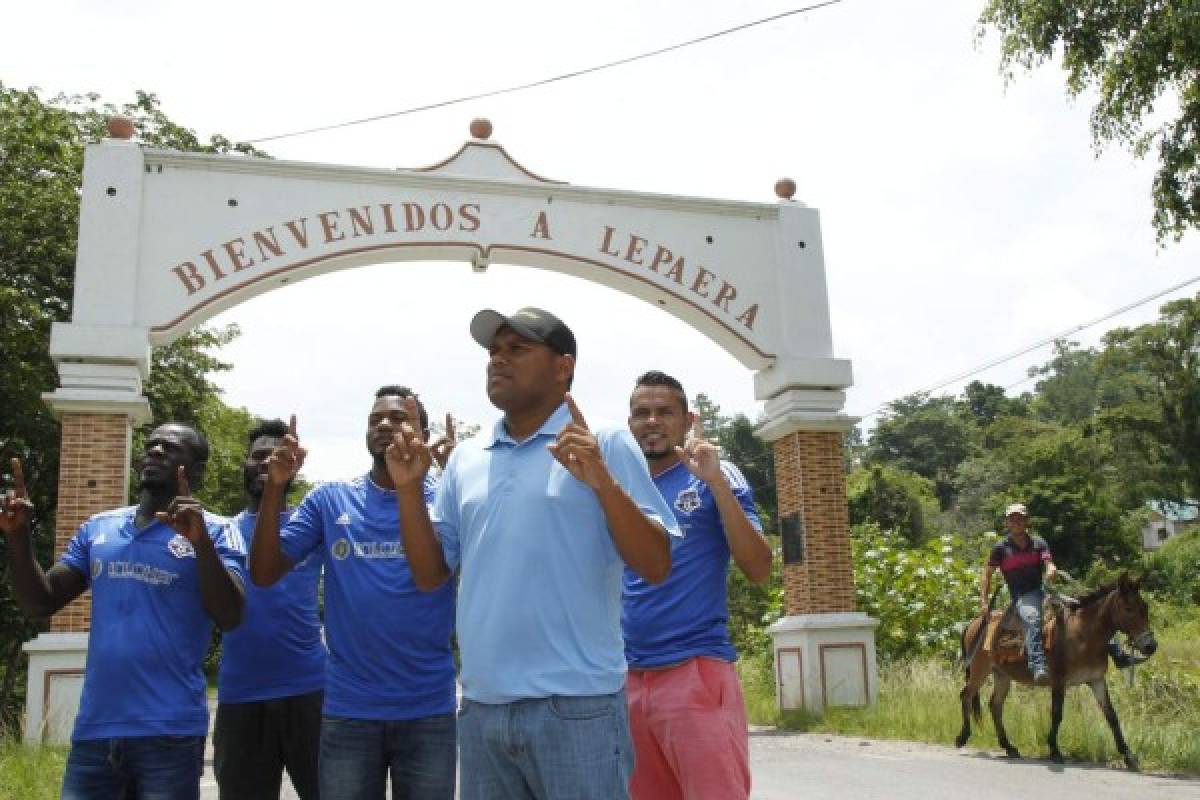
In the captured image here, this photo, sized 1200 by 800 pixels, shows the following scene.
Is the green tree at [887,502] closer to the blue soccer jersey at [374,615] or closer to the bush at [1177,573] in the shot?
the bush at [1177,573]

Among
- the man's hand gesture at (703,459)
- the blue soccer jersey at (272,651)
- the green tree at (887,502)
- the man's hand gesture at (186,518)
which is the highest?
the green tree at (887,502)

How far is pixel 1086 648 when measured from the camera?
9.02 metres

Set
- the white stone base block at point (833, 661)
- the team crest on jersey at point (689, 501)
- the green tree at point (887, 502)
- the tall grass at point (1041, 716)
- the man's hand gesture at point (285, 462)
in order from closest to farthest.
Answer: the man's hand gesture at point (285, 462) < the team crest on jersey at point (689, 501) < the tall grass at point (1041, 716) < the white stone base block at point (833, 661) < the green tree at point (887, 502)

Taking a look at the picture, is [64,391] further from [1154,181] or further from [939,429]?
[939,429]

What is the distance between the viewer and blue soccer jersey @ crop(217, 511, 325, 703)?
437cm

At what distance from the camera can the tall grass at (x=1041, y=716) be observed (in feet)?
27.5

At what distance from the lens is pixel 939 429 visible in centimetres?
7688

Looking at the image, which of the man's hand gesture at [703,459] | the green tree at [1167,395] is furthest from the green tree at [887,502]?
the man's hand gesture at [703,459]

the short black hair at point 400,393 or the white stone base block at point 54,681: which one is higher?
the short black hair at point 400,393

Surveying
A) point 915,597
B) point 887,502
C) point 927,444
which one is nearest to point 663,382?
point 915,597

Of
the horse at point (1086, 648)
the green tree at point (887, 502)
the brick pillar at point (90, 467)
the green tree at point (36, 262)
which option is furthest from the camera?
the green tree at point (887, 502)

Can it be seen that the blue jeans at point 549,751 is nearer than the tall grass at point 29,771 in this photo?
Yes

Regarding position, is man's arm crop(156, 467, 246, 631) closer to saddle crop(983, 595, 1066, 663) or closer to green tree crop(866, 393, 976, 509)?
saddle crop(983, 595, 1066, 663)

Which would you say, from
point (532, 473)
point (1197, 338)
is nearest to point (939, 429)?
point (1197, 338)
